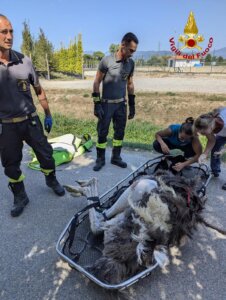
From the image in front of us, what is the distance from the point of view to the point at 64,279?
7.34 feet

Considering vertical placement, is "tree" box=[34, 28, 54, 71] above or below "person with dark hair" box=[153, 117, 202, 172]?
above

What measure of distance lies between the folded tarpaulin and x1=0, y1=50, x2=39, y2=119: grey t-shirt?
66.4 inches

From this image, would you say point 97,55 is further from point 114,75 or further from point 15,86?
point 15,86

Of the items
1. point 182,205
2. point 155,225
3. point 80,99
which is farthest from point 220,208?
point 80,99

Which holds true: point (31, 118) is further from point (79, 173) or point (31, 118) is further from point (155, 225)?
point (155, 225)

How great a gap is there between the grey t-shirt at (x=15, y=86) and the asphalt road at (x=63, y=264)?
1.23m

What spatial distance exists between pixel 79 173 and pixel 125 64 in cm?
191

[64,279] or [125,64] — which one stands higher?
[125,64]

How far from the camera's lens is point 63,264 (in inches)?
94.1

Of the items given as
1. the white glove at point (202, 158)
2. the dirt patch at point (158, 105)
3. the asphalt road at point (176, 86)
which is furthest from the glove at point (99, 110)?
the asphalt road at point (176, 86)

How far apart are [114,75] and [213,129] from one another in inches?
67.7

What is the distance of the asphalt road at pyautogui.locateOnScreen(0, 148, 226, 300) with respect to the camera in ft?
6.95

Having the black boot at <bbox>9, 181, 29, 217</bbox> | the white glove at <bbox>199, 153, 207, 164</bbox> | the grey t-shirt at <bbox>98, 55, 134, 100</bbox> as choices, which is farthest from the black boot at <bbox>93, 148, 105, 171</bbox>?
the white glove at <bbox>199, 153, 207, 164</bbox>

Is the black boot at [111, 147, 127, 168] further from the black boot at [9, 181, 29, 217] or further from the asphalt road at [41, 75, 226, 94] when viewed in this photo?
the asphalt road at [41, 75, 226, 94]
